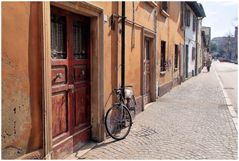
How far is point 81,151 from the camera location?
5582mm

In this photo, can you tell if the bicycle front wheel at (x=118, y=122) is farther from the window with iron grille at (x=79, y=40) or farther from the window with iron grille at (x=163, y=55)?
the window with iron grille at (x=163, y=55)

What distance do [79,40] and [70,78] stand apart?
799 millimetres

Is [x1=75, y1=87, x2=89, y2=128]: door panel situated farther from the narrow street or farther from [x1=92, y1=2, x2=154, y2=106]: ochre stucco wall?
the narrow street

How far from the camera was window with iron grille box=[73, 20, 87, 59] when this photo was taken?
5.68 metres

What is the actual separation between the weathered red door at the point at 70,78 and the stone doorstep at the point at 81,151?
0.11 meters

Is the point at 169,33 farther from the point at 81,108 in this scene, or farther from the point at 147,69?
the point at 81,108

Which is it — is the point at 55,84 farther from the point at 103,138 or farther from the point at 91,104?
the point at 103,138

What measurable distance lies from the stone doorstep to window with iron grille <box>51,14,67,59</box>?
5.24 feet

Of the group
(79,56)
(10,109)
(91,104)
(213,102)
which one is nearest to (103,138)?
(91,104)

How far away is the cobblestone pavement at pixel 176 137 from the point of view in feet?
18.1

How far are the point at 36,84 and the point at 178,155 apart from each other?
8.87ft

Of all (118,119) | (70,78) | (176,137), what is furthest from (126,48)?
(70,78)

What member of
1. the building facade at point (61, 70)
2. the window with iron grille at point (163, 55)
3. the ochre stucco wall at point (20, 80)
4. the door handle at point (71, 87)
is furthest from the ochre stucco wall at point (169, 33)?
the ochre stucco wall at point (20, 80)

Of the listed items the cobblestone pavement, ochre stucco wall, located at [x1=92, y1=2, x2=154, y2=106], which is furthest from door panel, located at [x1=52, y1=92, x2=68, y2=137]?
ochre stucco wall, located at [x1=92, y1=2, x2=154, y2=106]
